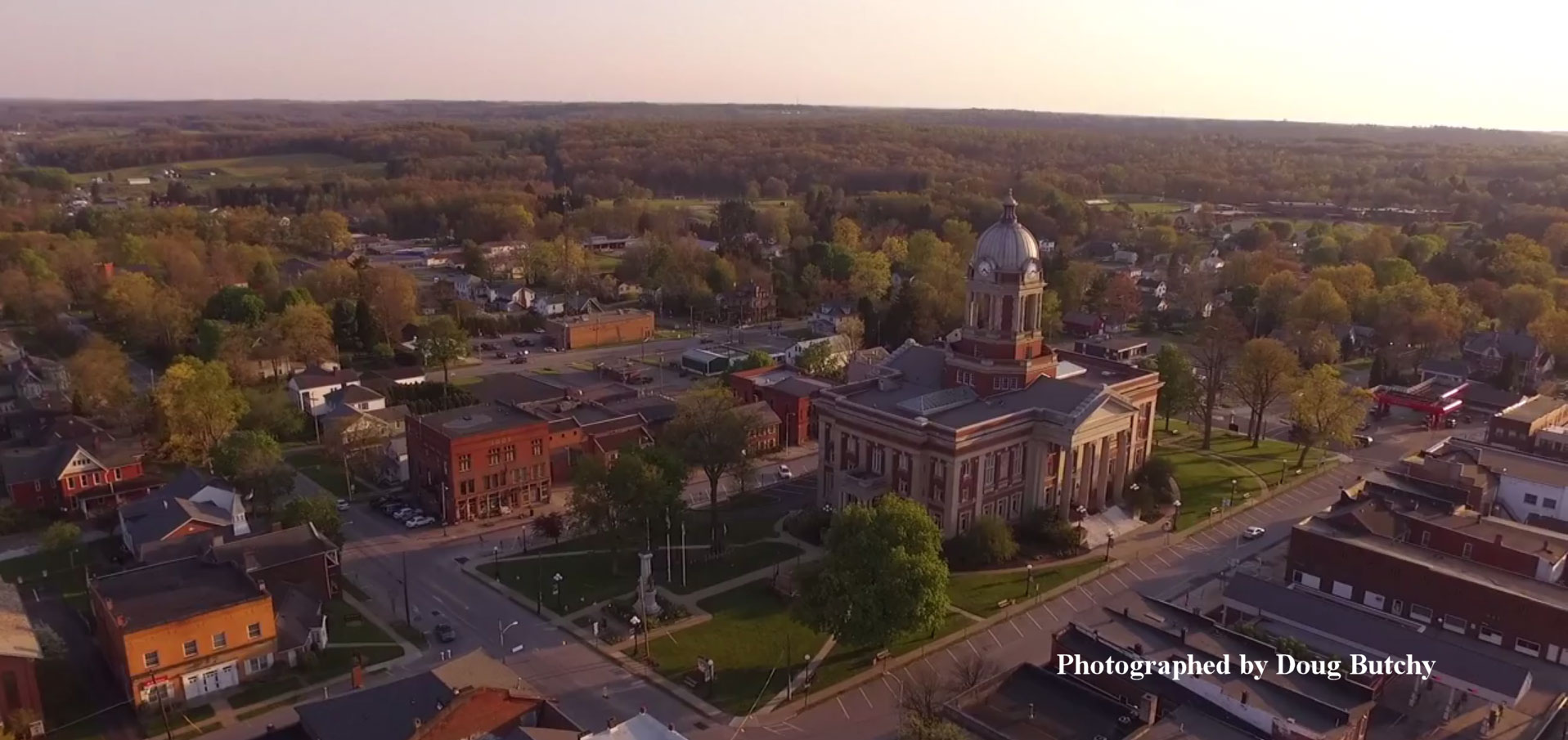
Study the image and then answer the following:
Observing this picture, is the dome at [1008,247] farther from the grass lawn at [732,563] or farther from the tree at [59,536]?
the tree at [59,536]

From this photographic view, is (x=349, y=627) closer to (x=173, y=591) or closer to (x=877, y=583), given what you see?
(x=173, y=591)

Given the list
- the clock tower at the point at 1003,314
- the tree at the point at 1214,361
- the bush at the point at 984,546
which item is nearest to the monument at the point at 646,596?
the bush at the point at 984,546

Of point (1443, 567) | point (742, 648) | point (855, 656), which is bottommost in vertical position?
point (742, 648)

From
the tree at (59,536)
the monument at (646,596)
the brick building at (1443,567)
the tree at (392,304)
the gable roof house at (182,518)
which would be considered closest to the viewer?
the brick building at (1443,567)

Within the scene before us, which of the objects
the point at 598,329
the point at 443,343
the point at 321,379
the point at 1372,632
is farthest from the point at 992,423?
the point at 598,329

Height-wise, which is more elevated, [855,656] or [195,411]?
[195,411]
